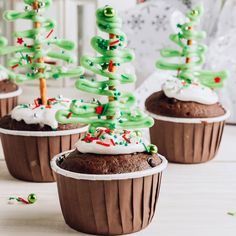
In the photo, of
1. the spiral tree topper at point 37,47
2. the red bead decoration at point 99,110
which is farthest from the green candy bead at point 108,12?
the spiral tree topper at point 37,47

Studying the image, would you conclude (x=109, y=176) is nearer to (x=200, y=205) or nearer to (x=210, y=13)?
(x=200, y=205)

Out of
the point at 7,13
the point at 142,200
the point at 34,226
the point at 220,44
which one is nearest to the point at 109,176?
the point at 142,200

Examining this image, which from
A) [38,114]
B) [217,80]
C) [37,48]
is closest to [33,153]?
[38,114]

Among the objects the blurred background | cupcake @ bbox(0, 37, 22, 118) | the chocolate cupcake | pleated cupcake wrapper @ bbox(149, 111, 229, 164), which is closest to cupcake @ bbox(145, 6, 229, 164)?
pleated cupcake wrapper @ bbox(149, 111, 229, 164)

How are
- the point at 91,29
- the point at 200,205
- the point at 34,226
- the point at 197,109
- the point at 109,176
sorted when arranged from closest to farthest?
the point at 109,176 → the point at 34,226 → the point at 200,205 → the point at 197,109 → the point at 91,29

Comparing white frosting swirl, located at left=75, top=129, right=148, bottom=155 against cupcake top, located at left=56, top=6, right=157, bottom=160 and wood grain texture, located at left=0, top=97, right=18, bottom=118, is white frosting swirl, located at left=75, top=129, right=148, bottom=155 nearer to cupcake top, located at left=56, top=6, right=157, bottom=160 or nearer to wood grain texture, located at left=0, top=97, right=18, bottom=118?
cupcake top, located at left=56, top=6, right=157, bottom=160

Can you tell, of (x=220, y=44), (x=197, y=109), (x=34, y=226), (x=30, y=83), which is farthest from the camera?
(x=30, y=83)
